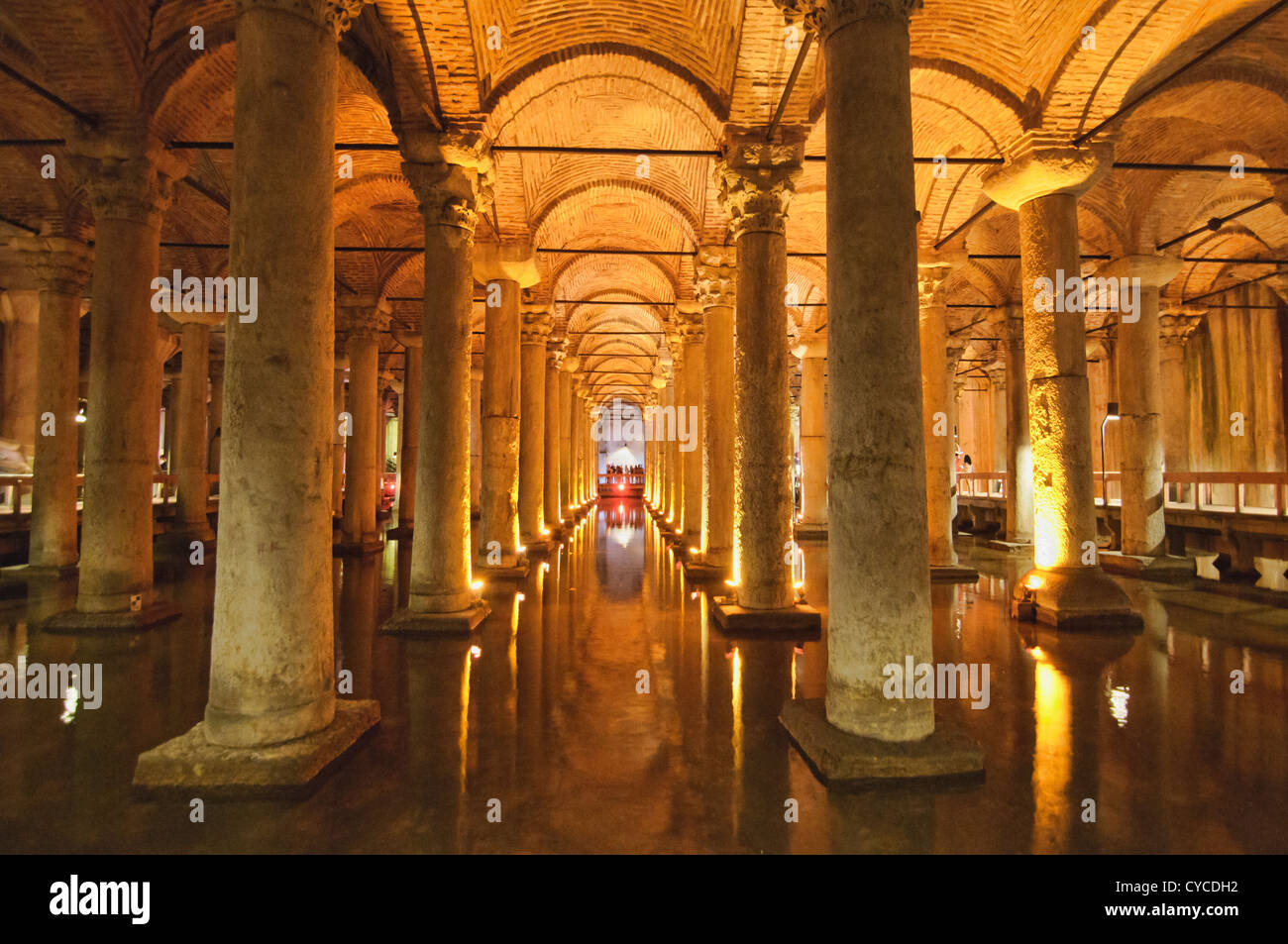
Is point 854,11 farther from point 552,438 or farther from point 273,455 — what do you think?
point 552,438

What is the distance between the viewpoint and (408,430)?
1591 centimetres

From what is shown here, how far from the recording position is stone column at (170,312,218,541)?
1403cm

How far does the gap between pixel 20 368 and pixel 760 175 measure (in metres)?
16.8

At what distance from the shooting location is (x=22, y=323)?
14625 millimetres

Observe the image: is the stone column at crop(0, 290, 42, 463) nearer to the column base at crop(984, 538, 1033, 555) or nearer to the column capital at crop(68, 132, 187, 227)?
the column capital at crop(68, 132, 187, 227)

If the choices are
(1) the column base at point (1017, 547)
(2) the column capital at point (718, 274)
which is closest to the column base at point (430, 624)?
(2) the column capital at point (718, 274)

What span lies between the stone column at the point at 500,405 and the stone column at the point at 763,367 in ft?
15.0

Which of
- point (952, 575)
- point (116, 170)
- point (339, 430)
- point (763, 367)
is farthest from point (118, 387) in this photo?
point (952, 575)

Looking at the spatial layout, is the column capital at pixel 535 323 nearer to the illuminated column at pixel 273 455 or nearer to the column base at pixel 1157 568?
the illuminated column at pixel 273 455

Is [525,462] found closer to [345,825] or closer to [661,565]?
[661,565]

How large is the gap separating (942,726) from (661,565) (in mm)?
8558

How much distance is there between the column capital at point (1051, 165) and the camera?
7715mm
